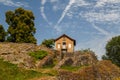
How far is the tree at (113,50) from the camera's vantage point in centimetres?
10803

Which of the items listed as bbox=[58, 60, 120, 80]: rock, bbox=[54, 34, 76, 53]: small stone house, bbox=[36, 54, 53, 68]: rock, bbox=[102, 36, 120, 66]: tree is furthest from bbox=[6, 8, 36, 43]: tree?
bbox=[58, 60, 120, 80]: rock

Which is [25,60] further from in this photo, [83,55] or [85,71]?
[83,55]

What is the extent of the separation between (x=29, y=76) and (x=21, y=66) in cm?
508

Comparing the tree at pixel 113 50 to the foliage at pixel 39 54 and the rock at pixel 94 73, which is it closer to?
the foliage at pixel 39 54

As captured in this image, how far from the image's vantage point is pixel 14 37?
86.9m

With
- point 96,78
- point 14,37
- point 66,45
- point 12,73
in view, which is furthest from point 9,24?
point 96,78

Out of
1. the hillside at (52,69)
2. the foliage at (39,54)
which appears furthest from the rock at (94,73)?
the foliage at (39,54)

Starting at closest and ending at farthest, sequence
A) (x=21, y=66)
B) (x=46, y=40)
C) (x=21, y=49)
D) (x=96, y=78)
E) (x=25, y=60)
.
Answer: (x=96, y=78)
(x=21, y=66)
(x=25, y=60)
(x=21, y=49)
(x=46, y=40)

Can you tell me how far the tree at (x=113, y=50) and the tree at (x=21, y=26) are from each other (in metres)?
33.4

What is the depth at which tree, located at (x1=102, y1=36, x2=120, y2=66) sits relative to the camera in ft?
354

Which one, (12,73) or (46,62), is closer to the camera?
(12,73)

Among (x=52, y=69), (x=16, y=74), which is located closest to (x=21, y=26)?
(x=52, y=69)

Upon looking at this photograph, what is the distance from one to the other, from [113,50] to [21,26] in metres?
38.7

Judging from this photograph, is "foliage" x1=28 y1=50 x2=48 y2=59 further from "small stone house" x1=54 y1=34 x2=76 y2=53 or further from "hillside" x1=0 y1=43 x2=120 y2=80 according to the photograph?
"small stone house" x1=54 y1=34 x2=76 y2=53
